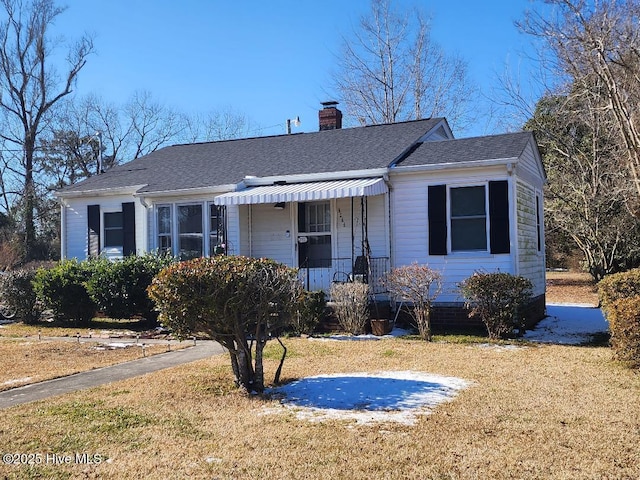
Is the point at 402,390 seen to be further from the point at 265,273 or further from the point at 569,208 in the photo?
the point at 569,208

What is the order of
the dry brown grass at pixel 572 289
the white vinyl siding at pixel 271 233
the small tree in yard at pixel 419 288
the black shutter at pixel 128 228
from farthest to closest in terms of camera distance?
the dry brown grass at pixel 572 289 < the black shutter at pixel 128 228 < the white vinyl siding at pixel 271 233 < the small tree in yard at pixel 419 288

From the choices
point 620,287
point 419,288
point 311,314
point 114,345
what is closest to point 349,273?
point 311,314

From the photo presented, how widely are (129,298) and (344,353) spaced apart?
5950 mm

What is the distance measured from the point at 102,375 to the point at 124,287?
5.44 metres

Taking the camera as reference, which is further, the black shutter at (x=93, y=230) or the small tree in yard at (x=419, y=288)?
the black shutter at (x=93, y=230)

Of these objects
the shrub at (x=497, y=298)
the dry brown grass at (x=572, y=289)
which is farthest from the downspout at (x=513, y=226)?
the dry brown grass at (x=572, y=289)

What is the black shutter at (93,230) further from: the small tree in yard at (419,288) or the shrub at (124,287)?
the small tree in yard at (419,288)

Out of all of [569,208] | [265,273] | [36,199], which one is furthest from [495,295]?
[36,199]

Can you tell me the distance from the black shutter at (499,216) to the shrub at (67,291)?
9.31 meters

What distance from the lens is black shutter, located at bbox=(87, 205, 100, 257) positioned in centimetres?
1661

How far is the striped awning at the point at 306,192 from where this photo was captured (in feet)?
40.7

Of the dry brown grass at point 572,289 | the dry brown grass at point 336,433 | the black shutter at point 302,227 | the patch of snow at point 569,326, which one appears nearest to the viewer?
the dry brown grass at point 336,433

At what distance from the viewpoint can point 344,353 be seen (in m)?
9.80

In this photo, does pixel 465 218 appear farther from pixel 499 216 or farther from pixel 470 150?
pixel 470 150
